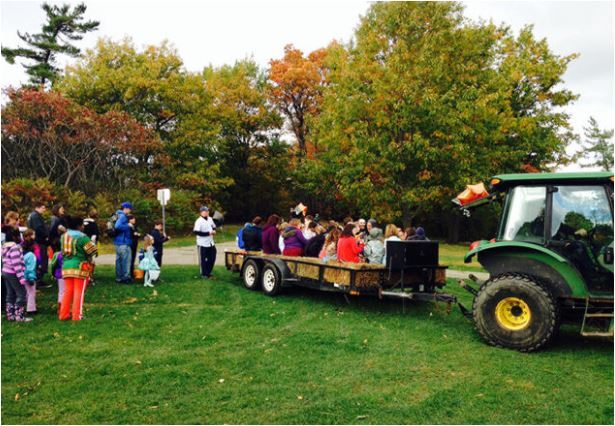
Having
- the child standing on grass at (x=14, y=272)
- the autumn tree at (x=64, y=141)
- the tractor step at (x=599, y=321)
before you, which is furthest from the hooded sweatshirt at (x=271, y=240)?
the autumn tree at (x=64, y=141)

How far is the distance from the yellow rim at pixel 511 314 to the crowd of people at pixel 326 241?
2530mm

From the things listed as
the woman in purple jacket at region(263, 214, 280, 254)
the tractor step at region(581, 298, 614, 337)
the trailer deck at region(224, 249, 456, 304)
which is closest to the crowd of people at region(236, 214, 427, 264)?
the woman in purple jacket at region(263, 214, 280, 254)

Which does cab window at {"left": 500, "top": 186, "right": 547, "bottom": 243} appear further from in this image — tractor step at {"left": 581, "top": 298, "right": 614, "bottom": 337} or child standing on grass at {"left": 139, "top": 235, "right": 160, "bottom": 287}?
child standing on grass at {"left": 139, "top": 235, "right": 160, "bottom": 287}

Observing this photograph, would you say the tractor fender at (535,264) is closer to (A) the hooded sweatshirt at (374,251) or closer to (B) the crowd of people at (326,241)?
(B) the crowd of people at (326,241)

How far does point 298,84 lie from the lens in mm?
36031

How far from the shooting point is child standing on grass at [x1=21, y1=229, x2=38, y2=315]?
8797mm

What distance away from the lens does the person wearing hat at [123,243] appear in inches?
468

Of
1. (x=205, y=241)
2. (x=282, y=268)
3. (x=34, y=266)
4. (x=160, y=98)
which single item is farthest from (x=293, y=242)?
(x=160, y=98)

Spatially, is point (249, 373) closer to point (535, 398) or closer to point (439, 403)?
point (439, 403)

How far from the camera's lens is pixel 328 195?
32.5 meters

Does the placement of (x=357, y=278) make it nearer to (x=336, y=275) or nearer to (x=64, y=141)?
(x=336, y=275)

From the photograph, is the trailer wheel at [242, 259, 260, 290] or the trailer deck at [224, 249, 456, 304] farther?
the trailer wheel at [242, 259, 260, 290]

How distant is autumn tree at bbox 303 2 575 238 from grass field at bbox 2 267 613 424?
1489 centimetres

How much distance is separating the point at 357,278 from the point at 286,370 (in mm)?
3148
